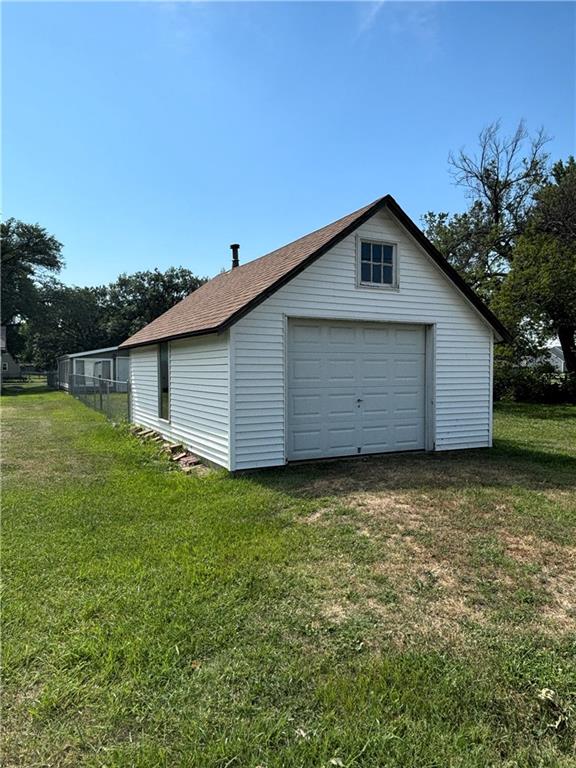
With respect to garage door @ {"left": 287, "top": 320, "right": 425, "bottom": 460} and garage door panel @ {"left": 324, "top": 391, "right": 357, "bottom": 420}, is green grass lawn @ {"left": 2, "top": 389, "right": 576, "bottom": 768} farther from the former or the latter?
garage door panel @ {"left": 324, "top": 391, "right": 357, "bottom": 420}

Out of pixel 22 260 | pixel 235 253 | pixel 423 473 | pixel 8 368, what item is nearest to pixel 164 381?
pixel 423 473

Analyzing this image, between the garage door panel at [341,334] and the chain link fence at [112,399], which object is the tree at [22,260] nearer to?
the chain link fence at [112,399]

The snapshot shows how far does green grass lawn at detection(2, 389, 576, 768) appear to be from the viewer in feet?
7.06

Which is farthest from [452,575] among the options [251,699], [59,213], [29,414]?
[29,414]

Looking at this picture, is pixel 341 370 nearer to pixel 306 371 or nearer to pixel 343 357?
pixel 343 357

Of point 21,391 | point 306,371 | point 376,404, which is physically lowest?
point 21,391

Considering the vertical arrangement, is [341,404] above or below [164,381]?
below

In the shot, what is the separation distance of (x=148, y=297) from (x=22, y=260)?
1259 cm

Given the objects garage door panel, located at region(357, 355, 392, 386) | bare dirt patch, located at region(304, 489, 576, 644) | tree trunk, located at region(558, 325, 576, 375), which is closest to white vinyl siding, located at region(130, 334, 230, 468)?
garage door panel, located at region(357, 355, 392, 386)

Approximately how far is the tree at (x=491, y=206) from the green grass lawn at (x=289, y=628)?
19.8m

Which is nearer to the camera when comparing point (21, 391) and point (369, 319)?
point (369, 319)

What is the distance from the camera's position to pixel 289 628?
121 inches

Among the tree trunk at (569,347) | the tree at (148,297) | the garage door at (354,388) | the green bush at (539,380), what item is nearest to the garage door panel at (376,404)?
the garage door at (354,388)

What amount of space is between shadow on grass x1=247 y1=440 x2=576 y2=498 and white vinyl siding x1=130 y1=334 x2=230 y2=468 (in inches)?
45.4
